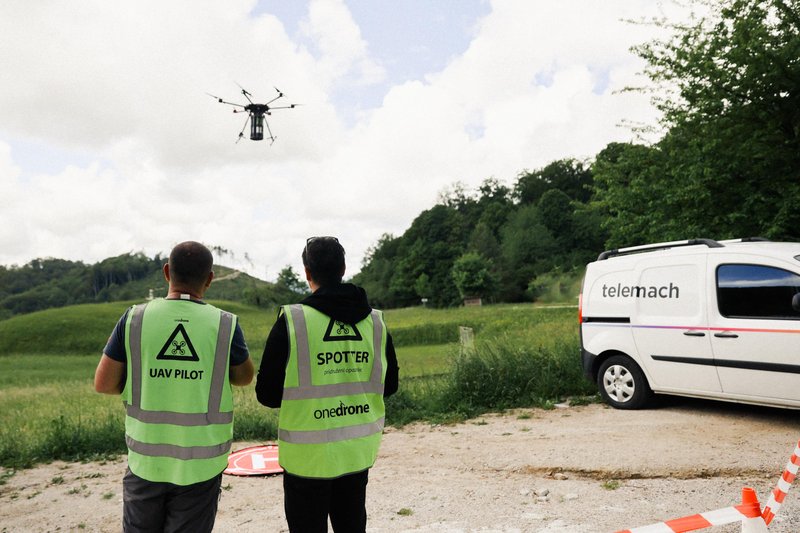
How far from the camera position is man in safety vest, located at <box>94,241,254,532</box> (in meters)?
2.86

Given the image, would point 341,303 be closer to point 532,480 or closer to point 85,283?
point 532,480

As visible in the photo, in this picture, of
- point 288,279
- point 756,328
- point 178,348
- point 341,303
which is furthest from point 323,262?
point 288,279

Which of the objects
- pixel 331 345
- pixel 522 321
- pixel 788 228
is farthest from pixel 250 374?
pixel 522 321

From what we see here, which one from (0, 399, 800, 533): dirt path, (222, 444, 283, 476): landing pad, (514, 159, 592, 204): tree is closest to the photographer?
(0, 399, 800, 533): dirt path

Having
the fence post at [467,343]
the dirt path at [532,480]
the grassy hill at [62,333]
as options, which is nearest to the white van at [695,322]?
the dirt path at [532,480]

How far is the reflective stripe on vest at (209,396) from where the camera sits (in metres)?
2.90

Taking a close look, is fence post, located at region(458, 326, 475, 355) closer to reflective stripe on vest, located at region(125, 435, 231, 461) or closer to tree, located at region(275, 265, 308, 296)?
reflective stripe on vest, located at region(125, 435, 231, 461)

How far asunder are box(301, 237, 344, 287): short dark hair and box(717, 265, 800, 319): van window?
5879mm

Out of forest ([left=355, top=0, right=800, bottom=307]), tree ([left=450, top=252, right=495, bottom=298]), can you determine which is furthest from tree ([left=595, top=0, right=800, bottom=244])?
tree ([left=450, top=252, right=495, bottom=298])

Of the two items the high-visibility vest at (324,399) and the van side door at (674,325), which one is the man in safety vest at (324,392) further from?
the van side door at (674,325)

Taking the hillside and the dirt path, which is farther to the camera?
the hillside

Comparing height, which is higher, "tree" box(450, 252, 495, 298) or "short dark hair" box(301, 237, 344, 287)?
"tree" box(450, 252, 495, 298)

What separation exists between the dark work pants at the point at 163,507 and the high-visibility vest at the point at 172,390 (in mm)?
58

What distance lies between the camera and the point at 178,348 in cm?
290
